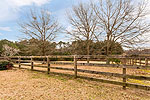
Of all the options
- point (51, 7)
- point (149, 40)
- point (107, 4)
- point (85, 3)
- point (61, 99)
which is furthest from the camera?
point (51, 7)

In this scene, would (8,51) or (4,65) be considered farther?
(8,51)

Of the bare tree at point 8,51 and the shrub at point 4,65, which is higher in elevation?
the bare tree at point 8,51

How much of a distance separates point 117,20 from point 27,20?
40.7ft

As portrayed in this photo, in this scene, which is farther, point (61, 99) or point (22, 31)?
point (22, 31)

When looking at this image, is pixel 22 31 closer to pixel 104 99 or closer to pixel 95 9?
pixel 95 9

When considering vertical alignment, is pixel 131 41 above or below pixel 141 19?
below

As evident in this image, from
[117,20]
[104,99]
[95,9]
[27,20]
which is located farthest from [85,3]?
[104,99]

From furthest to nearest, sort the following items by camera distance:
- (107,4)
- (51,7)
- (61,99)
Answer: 1. (51,7)
2. (107,4)
3. (61,99)

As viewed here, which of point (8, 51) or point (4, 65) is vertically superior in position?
point (8, 51)

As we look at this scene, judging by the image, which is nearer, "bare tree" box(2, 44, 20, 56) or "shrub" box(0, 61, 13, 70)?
"shrub" box(0, 61, 13, 70)

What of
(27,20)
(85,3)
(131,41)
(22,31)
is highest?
(85,3)

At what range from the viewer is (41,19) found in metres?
15.2

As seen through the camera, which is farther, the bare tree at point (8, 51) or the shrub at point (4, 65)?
the bare tree at point (8, 51)

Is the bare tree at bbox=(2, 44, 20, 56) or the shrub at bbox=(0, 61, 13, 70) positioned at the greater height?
the bare tree at bbox=(2, 44, 20, 56)
